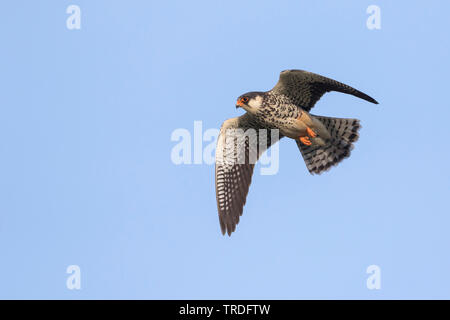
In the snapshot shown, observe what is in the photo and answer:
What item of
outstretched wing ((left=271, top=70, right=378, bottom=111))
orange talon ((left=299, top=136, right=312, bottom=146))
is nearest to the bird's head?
outstretched wing ((left=271, top=70, right=378, bottom=111))

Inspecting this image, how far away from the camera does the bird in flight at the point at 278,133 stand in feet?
38.9

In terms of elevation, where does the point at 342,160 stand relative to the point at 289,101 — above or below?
below

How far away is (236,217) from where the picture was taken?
41.2ft

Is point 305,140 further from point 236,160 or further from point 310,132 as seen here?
point 236,160

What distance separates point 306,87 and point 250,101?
111cm

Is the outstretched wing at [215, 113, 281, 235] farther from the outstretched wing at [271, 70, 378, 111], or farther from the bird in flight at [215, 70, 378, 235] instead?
the outstretched wing at [271, 70, 378, 111]

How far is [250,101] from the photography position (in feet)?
38.4

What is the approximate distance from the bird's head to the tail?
3.64ft

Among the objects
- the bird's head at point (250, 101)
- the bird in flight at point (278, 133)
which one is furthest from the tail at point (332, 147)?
the bird's head at point (250, 101)

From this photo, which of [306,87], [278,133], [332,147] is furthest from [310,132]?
[278,133]

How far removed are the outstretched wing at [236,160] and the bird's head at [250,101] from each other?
2.29ft
